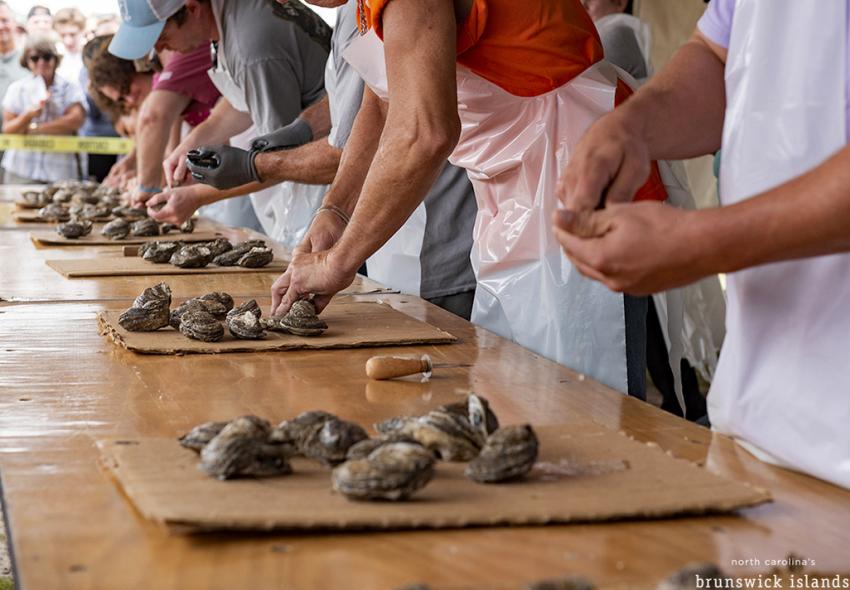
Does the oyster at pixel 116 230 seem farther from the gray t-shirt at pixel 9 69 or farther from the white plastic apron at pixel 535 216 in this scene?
the gray t-shirt at pixel 9 69

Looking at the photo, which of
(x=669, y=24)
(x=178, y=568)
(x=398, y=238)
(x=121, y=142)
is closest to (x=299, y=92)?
(x=398, y=238)

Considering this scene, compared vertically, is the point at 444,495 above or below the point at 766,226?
below

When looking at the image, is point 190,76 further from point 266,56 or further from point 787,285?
point 787,285

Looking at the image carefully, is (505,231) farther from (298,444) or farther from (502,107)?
(298,444)

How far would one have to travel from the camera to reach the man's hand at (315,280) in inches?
80.7

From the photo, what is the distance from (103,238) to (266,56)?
867mm

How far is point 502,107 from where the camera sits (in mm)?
2266

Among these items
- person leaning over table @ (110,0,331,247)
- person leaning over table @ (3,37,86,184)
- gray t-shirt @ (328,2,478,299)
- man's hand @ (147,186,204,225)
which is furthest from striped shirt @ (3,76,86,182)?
gray t-shirt @ (328,2,478,299)

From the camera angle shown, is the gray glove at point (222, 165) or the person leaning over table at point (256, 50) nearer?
the gray glove at point (222, 165)

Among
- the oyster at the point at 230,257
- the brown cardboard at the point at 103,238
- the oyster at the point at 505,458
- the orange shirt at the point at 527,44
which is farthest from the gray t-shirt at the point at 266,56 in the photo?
the oyster at the point at 505,458

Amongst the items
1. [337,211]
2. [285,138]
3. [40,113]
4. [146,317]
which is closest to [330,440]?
[146,317]

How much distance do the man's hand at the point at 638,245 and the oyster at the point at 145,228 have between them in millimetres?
2657

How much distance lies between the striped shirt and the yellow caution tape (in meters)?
Answer: 0.16

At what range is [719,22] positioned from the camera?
1477 mm
